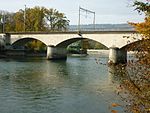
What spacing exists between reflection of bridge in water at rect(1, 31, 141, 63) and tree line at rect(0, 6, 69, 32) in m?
6.21

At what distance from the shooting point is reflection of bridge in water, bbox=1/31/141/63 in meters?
52.3

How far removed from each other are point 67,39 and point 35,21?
22071 millimetres

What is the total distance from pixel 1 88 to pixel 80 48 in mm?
80159

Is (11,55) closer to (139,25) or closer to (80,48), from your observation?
(80,48)

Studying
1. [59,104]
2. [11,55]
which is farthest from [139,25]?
[11,55]

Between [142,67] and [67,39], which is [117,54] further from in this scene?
[142,67]

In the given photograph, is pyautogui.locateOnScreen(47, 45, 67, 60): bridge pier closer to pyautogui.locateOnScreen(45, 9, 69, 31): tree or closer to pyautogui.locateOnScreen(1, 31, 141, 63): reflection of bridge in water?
pyautogui.locateOnScreen(1, 31, 141, 63): reflection of bridge in water

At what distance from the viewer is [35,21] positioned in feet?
265

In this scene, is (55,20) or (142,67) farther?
(55,20)

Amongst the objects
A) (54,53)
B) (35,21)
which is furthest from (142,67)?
(35,21)

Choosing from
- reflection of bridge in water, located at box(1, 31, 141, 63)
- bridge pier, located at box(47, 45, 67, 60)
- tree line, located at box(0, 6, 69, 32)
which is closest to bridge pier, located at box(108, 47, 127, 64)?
reflection of bridge in water, located at box(1, 31, 141, 63)

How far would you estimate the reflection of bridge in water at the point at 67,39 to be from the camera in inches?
2060

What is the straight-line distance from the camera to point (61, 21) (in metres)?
85.9

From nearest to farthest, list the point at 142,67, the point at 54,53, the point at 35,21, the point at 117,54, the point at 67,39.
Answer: the point at 142,67, the point at 117,54, the point at 67,39, the point at 54,53, the point at 35,21
